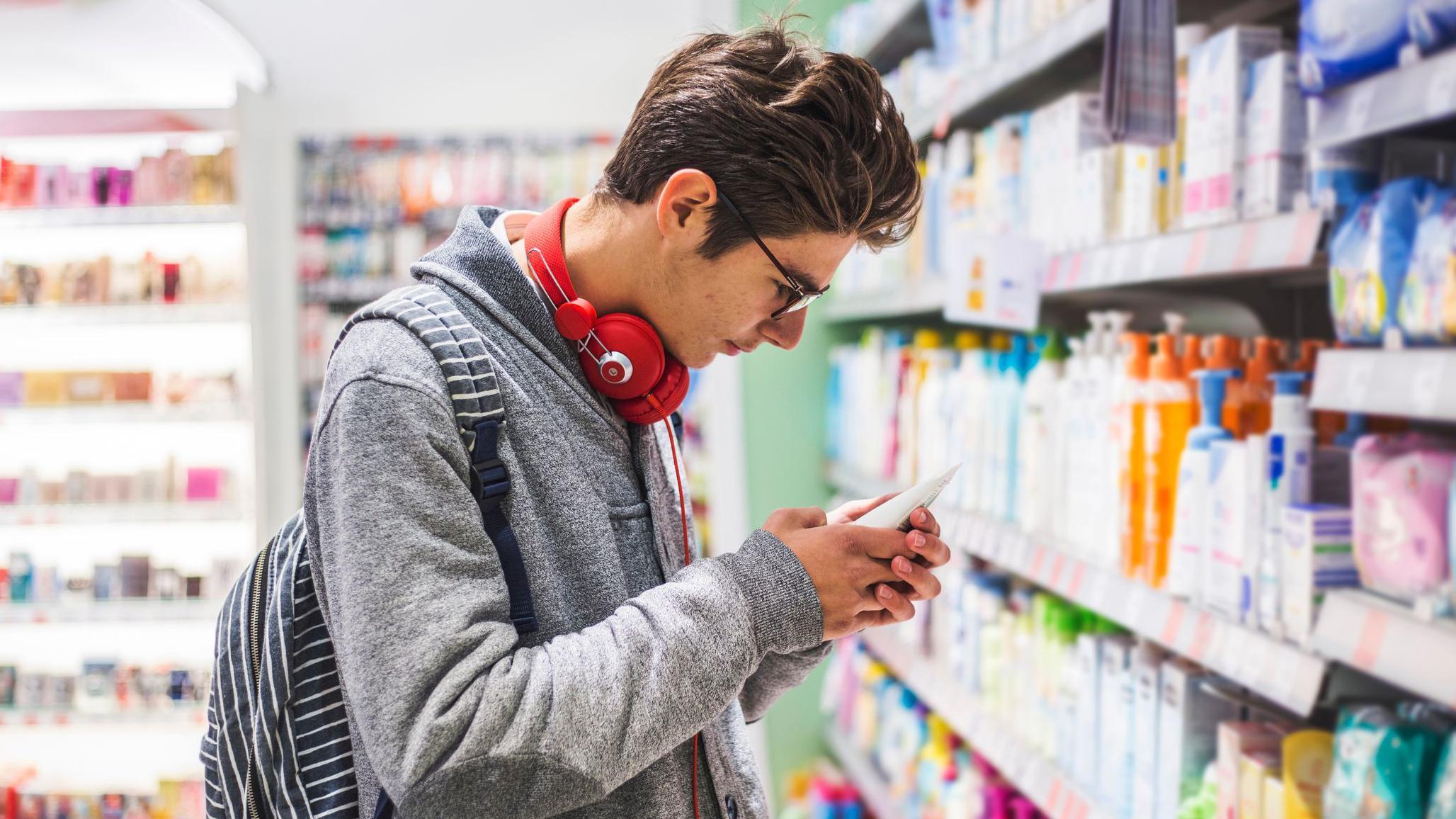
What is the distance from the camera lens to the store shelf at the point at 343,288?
415cm

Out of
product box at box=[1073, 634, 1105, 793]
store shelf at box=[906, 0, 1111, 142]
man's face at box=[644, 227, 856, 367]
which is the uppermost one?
Result: store shelf at box=[906, 0, 1111, 142]

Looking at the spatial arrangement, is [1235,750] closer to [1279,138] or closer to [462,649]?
[1279,138]

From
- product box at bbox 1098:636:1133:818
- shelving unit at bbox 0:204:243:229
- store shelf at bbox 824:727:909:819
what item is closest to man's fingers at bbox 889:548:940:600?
product box at bbox 1098:636:1133:818

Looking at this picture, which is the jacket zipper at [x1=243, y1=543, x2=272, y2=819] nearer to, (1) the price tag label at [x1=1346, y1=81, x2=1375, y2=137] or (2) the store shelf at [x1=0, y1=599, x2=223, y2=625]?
(1) the price tag label at [x1=1346, y1=81, x2=1375, y2=137]

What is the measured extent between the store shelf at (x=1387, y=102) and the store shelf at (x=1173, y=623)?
55 centimetres

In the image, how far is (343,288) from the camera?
4.15 meters

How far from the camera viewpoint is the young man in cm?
86

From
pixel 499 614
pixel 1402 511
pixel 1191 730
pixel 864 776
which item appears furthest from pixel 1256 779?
pixel 864 776

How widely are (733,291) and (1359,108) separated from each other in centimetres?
68

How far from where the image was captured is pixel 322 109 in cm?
445

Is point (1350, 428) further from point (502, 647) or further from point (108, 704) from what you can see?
point (108, 704)

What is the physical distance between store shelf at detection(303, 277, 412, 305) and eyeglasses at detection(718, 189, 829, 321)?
3.26 m

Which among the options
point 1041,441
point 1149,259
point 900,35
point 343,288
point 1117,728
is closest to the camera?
point 1149,259

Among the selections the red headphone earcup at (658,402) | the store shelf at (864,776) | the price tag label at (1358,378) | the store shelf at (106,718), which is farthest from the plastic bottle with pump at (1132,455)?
the store shelf at (106,718)
